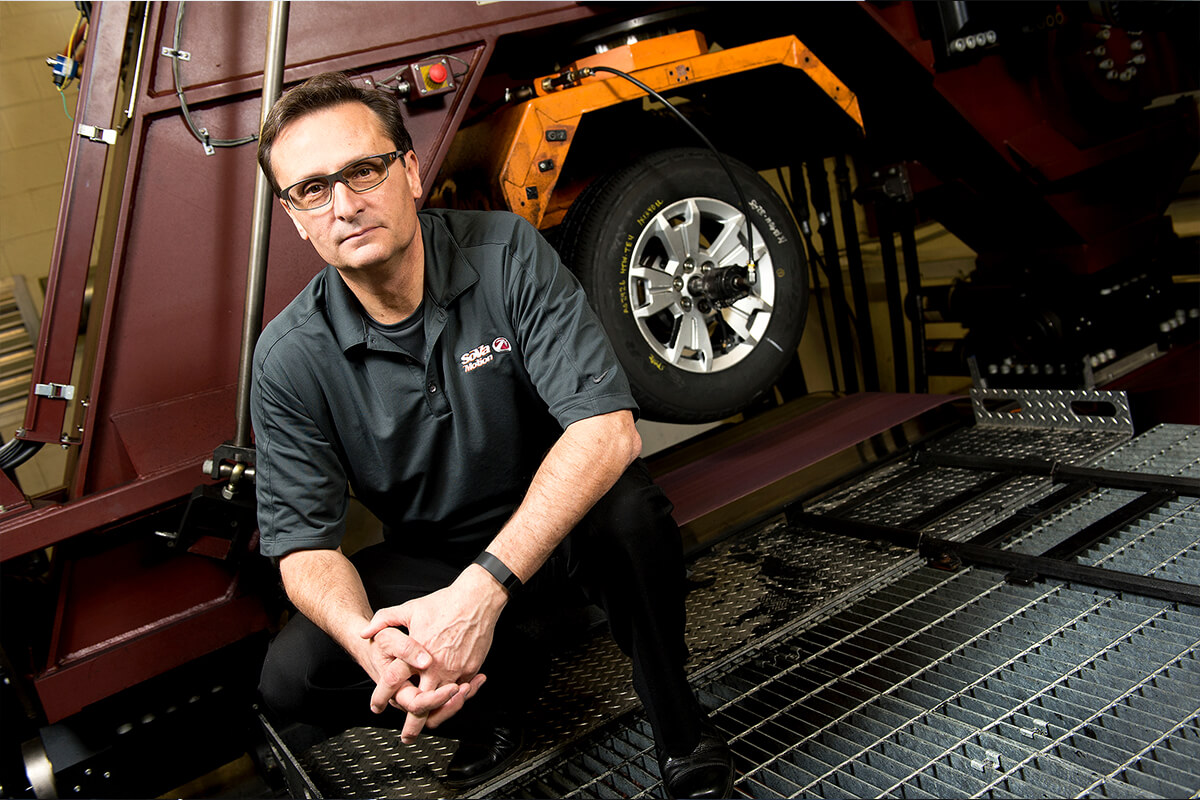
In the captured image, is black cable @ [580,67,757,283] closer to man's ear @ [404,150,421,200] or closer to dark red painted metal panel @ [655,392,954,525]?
dark red painted metal panel @ [655,392,954,525]

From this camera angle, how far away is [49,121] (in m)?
4.31

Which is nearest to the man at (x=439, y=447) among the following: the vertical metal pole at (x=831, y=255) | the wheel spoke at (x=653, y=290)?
the wheel spoke at (x=653, y=290)

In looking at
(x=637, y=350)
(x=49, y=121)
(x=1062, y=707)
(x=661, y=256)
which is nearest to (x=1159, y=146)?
(x=661, y=256)

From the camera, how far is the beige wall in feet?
13.7

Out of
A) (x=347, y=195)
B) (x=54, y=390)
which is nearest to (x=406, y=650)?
(x=347, y=195)

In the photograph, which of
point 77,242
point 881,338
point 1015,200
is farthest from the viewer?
point 881,338

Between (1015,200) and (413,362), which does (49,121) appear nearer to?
(413,362)

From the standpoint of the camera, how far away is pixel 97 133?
221 cm

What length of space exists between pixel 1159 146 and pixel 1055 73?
61 cm

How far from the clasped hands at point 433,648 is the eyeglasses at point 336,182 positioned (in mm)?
780

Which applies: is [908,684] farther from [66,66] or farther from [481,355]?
[66,66]

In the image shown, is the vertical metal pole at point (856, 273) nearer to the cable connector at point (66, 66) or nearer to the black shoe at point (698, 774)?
the black shoe at point (698, 774)

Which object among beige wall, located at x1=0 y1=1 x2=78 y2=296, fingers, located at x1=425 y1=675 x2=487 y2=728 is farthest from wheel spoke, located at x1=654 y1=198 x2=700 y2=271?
beige wall, located at x1=0 y1=1 x2=78 y2=296

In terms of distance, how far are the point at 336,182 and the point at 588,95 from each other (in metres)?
1.07
